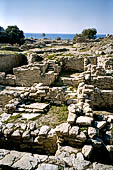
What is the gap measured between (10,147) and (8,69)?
12.8 m

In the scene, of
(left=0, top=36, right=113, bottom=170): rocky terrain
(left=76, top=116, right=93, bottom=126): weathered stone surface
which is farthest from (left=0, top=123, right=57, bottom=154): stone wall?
(left=76, top=116, right=93, bottom=126): weathered stone surface

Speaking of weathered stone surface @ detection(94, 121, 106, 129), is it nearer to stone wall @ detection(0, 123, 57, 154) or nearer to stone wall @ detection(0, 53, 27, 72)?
stone wall @ detection(0, 123, 57, 154)

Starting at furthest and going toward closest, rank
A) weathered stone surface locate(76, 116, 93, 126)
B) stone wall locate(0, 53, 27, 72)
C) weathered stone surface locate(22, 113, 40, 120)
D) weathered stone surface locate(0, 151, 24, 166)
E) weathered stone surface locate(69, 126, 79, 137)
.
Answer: stone wall locate(0, 53, 27, 72) < weathered stone surface locate(22, 113, 40, 120) < weathered stone surface locate(76, 116, 93, 126) < weathered stone surface locate(69, 126, 79, 137) < weathered stone surface locate(0, 151, 24, 166)

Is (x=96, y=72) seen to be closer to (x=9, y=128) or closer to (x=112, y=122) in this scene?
(x=112, y=122)

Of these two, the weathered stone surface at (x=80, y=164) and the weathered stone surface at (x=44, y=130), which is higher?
the weathered stone surface at (x=44, y=130)

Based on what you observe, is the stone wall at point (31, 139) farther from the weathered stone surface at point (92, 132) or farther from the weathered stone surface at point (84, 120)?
the weathered stone surface at point (92, 132)

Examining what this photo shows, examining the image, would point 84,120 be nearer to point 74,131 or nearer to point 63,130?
point 74,131

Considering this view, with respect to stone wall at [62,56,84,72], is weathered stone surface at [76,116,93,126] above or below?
below

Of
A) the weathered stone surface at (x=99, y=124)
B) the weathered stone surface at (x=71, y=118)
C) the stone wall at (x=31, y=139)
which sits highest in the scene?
the weathered stone surface at (x=71, y=118)

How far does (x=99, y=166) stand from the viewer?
4.56m

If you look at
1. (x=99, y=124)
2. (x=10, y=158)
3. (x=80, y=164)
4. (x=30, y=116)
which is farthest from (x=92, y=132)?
(x=30, y=116)

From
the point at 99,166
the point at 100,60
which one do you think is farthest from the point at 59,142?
the point at 100,60

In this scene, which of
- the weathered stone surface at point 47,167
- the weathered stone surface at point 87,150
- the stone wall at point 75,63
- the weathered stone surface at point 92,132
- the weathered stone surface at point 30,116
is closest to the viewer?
the weathered stone surface at point 47,167

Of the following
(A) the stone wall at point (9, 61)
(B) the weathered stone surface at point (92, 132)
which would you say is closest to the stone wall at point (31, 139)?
(B) the weathered stone surface at point (92, 132)
